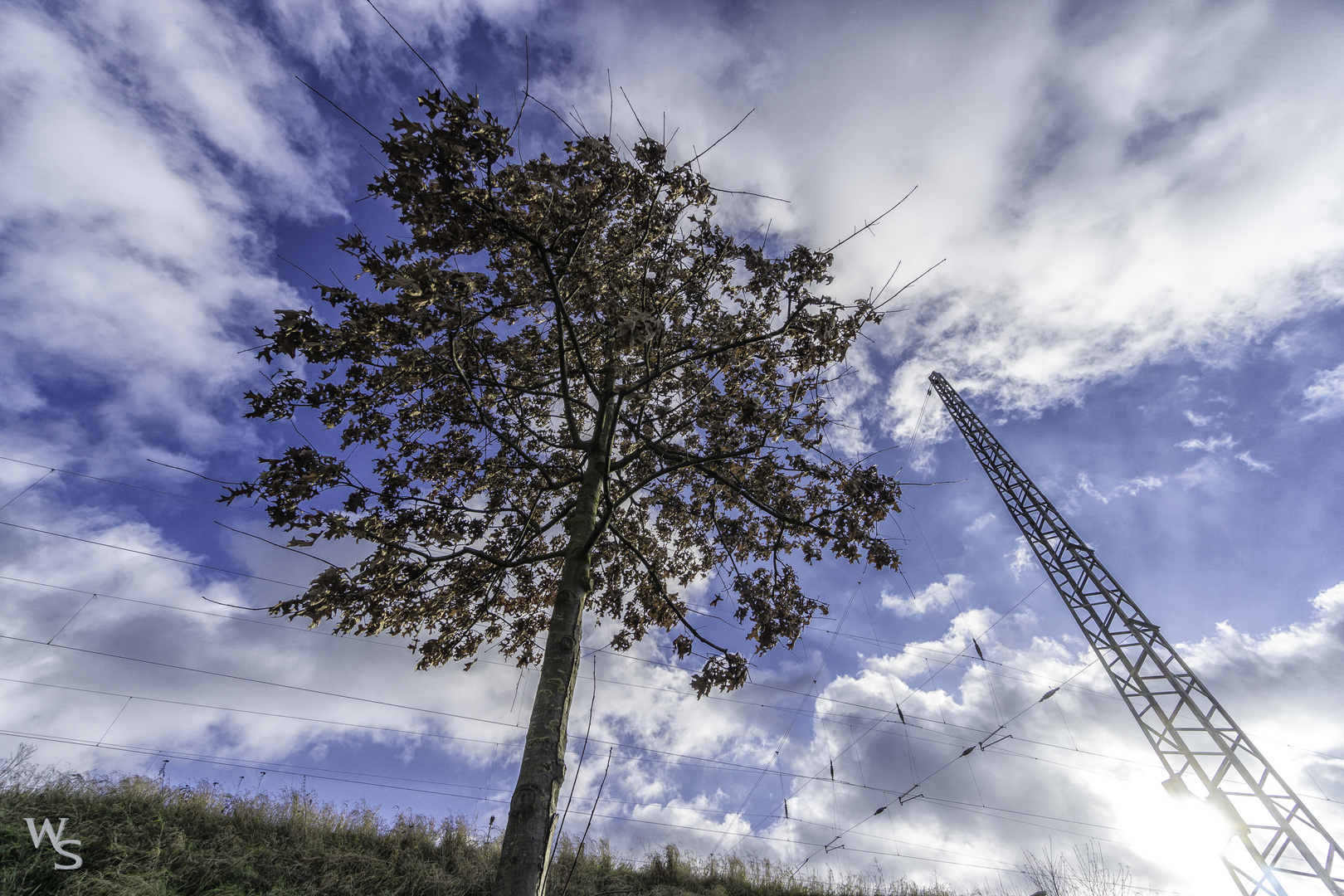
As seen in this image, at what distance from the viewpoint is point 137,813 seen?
26.1 ft

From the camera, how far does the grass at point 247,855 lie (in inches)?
260

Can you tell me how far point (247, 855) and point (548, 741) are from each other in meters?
7.86

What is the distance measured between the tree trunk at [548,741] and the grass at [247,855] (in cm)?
330

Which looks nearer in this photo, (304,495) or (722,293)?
(304,495)

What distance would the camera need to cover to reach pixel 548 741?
3.81 metres

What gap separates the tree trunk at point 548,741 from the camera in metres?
3.33

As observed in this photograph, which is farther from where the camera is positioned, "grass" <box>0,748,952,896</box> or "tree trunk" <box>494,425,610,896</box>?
"grass" <box>0,748,952,896</box>

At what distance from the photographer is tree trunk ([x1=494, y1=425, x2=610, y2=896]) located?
333 centimetres

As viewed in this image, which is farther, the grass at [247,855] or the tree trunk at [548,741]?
the grass at [247,855]

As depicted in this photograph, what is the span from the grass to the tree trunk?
3298 millimetres

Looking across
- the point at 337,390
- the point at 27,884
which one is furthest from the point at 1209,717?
the point at 27,884

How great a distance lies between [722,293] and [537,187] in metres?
2.59

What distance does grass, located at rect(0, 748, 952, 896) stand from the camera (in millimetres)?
6594

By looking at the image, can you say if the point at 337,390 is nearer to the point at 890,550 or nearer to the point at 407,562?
the point at 407,562
